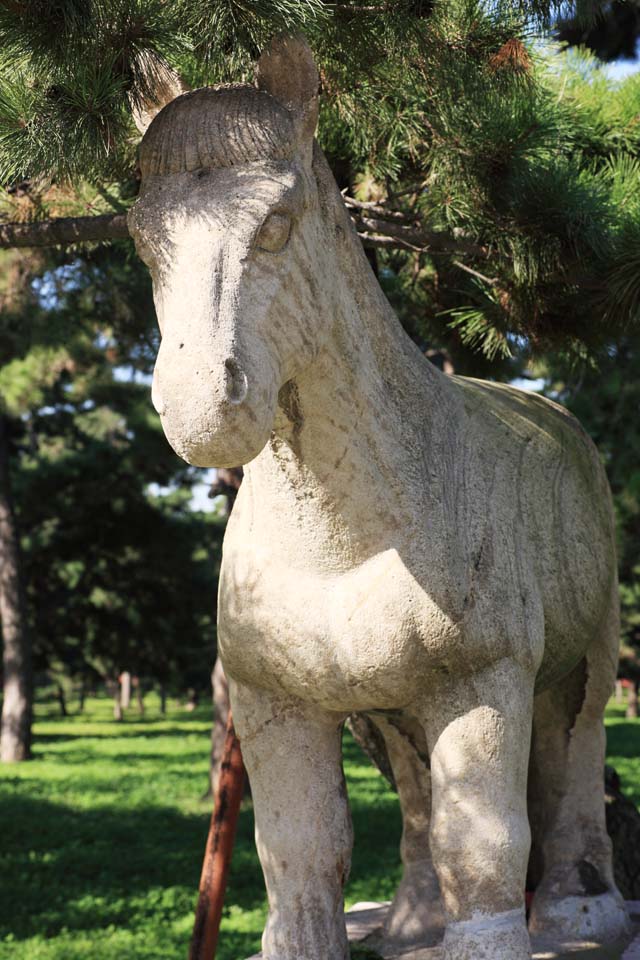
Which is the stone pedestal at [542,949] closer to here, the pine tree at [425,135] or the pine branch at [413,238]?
the pine tree at [425,135]

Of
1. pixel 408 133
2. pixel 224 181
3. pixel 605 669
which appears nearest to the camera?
pixel 224 181

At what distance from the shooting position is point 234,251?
220 cm

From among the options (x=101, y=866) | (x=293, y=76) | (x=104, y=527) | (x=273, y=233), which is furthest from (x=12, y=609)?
(x=273, y=233)

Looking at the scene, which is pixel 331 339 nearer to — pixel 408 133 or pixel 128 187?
pixel 408 133

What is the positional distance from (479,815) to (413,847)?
3.71 ft

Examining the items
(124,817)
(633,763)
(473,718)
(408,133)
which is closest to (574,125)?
(408,133)

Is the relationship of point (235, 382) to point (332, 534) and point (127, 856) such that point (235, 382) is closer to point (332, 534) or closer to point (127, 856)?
point (332, 534)

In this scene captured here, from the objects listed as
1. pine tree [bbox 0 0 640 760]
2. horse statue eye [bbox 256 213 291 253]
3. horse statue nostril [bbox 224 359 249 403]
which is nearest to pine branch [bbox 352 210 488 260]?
pine tree [bbox 0 0 640 760]

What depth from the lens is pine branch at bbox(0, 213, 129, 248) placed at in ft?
11.3

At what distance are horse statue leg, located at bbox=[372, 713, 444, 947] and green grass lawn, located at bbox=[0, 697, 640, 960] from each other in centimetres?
293

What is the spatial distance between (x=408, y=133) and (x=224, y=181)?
131 centimetres

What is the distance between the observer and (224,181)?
2270mm

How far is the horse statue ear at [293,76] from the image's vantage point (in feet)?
8.05

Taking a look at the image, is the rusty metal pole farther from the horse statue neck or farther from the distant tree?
the distant tree
